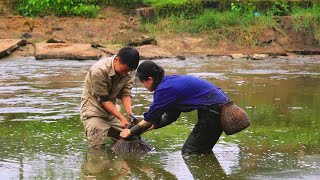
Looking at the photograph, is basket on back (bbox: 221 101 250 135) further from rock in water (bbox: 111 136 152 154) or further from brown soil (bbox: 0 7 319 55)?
brown soil (bbox: 0 7 319 55)

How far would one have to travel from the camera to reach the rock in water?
7812mm

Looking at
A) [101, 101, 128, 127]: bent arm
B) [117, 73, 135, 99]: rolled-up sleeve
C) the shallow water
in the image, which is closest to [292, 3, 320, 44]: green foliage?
the shallow water

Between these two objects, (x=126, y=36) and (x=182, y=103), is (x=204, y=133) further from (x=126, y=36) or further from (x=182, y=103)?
(x=126, y=36)

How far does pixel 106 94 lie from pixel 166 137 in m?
1.33

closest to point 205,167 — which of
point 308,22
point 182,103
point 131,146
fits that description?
point 182,103

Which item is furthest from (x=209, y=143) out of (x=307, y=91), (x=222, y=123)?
(x=307, y=91)

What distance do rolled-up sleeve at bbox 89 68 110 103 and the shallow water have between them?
2.06 feet

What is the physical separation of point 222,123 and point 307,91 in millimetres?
5893

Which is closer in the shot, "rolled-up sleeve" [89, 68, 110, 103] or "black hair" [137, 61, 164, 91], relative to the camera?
"black hair" [137, 61, 164, 91]

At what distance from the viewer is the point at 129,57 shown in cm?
746

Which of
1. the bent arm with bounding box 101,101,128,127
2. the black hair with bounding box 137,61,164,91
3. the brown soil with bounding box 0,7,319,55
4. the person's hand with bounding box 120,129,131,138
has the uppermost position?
the black hair with bounding box 137,61,164,91

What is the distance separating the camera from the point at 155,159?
758 centimetres

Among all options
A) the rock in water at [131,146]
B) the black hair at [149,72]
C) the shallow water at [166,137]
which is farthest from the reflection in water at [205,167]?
the black hair at [149,72]

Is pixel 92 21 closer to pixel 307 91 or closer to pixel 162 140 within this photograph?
pixel 307 91
